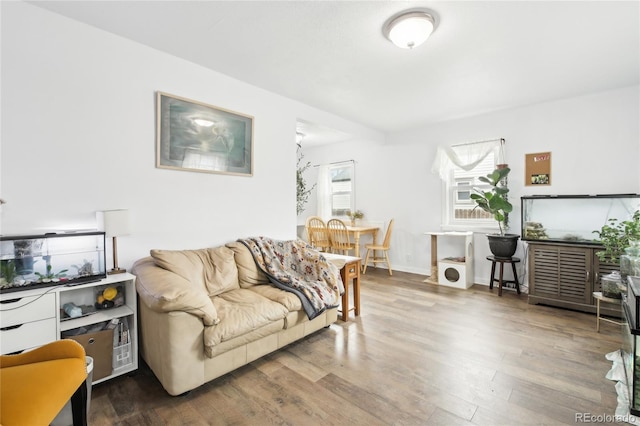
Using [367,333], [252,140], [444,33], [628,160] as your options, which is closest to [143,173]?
[252,140]

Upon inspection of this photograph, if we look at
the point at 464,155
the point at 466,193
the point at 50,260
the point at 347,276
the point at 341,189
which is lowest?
the point at 347,276

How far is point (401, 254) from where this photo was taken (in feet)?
16.5

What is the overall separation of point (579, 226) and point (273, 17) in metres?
3.70

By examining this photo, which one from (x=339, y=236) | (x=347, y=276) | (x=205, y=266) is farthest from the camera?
(x=339, y=236)

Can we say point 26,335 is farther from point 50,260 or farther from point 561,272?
point 561,272

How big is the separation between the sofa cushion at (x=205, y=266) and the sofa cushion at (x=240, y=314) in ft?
0.35

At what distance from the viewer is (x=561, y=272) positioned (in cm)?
314

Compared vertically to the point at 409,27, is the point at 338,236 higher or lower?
lower

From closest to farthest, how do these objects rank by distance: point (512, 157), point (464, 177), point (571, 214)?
point (571, 214), point (512, 157), point (464, 177)

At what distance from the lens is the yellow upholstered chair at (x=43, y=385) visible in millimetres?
940

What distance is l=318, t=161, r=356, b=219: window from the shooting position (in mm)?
5688

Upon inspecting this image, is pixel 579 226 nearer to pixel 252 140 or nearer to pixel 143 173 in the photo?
pixel 252 140

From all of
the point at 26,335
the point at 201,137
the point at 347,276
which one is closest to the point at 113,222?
the point at 26,335

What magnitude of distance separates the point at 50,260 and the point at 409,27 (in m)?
2.77
